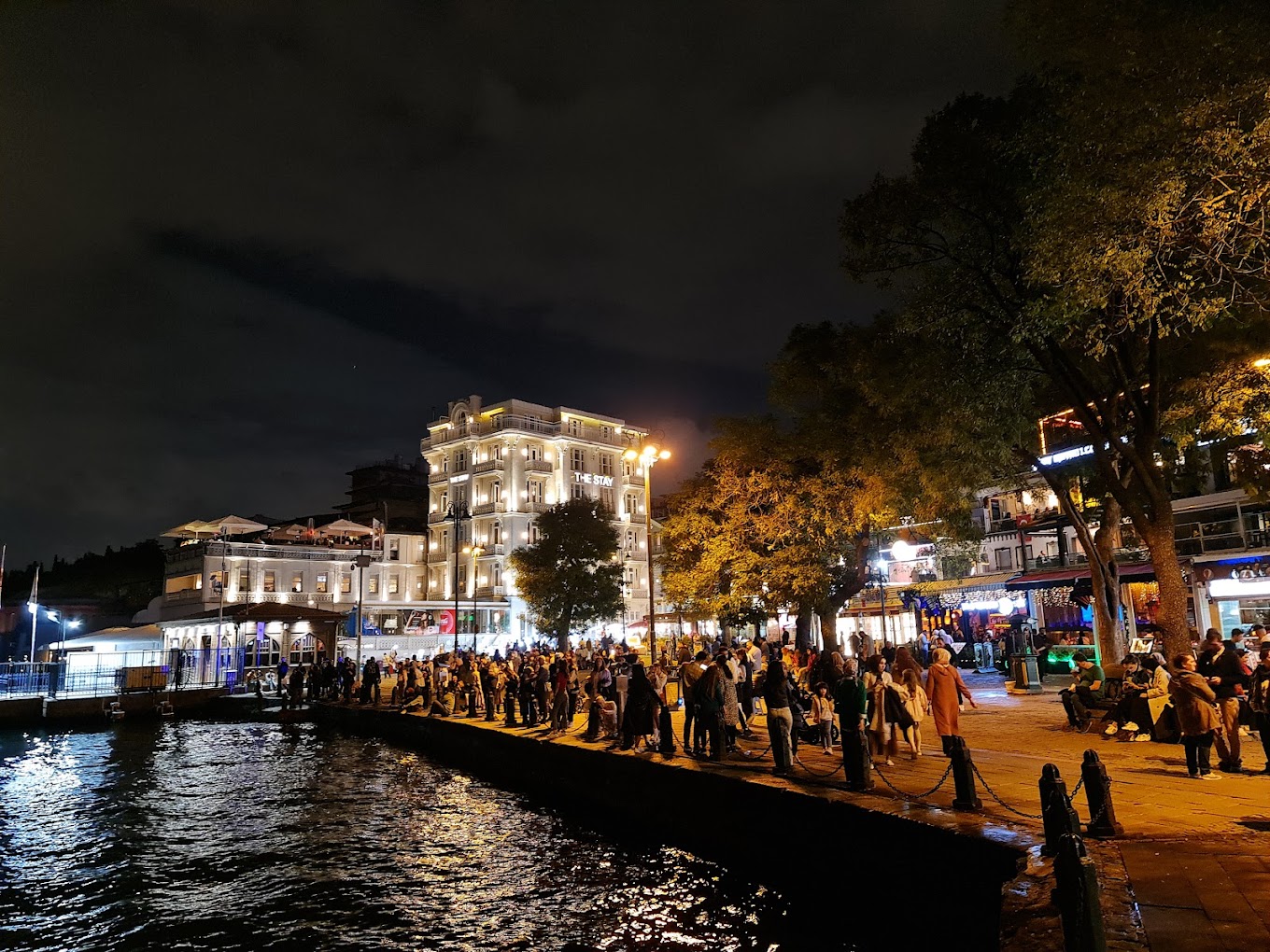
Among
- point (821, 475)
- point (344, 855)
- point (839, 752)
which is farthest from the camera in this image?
point (821, 475)

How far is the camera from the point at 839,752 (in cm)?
1459

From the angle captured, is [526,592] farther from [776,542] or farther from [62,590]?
[62,590]

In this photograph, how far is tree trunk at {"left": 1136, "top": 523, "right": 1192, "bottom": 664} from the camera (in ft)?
45.7

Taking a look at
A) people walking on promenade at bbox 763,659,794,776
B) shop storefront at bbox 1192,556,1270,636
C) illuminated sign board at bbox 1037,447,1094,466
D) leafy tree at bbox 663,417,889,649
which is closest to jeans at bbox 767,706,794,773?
people walking on promenade at bbox 763,659,794,776

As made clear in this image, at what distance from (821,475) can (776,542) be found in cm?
258

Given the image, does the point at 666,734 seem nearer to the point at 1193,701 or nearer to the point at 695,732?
the point at 695,732

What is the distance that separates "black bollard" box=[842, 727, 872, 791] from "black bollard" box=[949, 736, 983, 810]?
63.8 inches

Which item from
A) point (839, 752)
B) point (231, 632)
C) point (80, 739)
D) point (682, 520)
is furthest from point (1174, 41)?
point (231, 632)

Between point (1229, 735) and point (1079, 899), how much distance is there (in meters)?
8.14

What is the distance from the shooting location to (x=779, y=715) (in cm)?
1312

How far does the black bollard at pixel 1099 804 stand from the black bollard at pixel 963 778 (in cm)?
141

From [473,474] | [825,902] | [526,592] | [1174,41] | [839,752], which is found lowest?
[825,902]

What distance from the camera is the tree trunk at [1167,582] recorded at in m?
13.9

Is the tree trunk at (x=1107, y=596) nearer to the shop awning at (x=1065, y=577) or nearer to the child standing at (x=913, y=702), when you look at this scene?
the child standing at (x=913, y=702)
